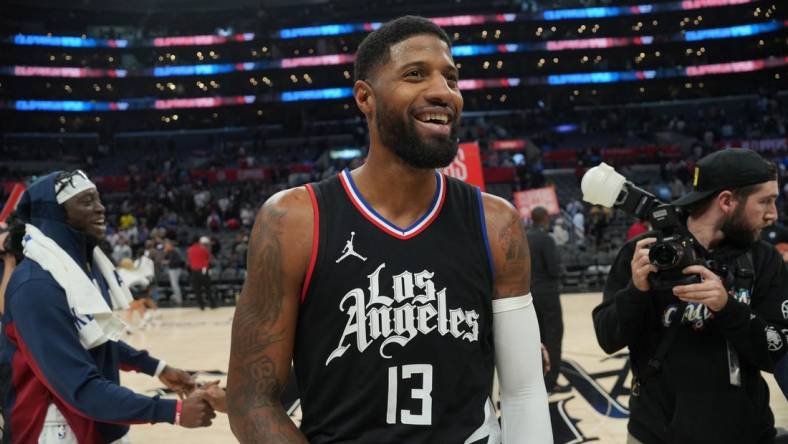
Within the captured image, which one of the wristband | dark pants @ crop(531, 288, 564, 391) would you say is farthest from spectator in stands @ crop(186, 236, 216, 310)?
the wristband

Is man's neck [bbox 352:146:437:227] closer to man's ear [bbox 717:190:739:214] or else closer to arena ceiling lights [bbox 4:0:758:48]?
man's ear [bbox 717:190:739:214]

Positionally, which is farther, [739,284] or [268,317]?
[739,284]

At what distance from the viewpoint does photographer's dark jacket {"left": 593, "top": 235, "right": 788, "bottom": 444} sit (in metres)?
2.45

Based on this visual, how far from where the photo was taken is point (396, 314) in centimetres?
168

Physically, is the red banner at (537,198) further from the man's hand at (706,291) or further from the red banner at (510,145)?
the red banner at (510,145)

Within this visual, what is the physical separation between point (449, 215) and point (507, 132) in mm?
41333

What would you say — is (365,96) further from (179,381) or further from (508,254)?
(179,381)

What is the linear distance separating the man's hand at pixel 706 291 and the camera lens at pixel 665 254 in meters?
0.06

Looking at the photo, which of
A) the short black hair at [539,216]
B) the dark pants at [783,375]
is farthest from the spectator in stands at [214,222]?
the dark pants at [783,375]

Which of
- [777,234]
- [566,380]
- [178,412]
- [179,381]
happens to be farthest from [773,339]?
[777,234]

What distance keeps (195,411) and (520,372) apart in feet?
4.46

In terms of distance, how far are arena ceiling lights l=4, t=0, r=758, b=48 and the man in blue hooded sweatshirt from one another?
43991 mm

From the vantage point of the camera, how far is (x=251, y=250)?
1706mm

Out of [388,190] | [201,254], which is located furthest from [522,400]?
[201,254]
